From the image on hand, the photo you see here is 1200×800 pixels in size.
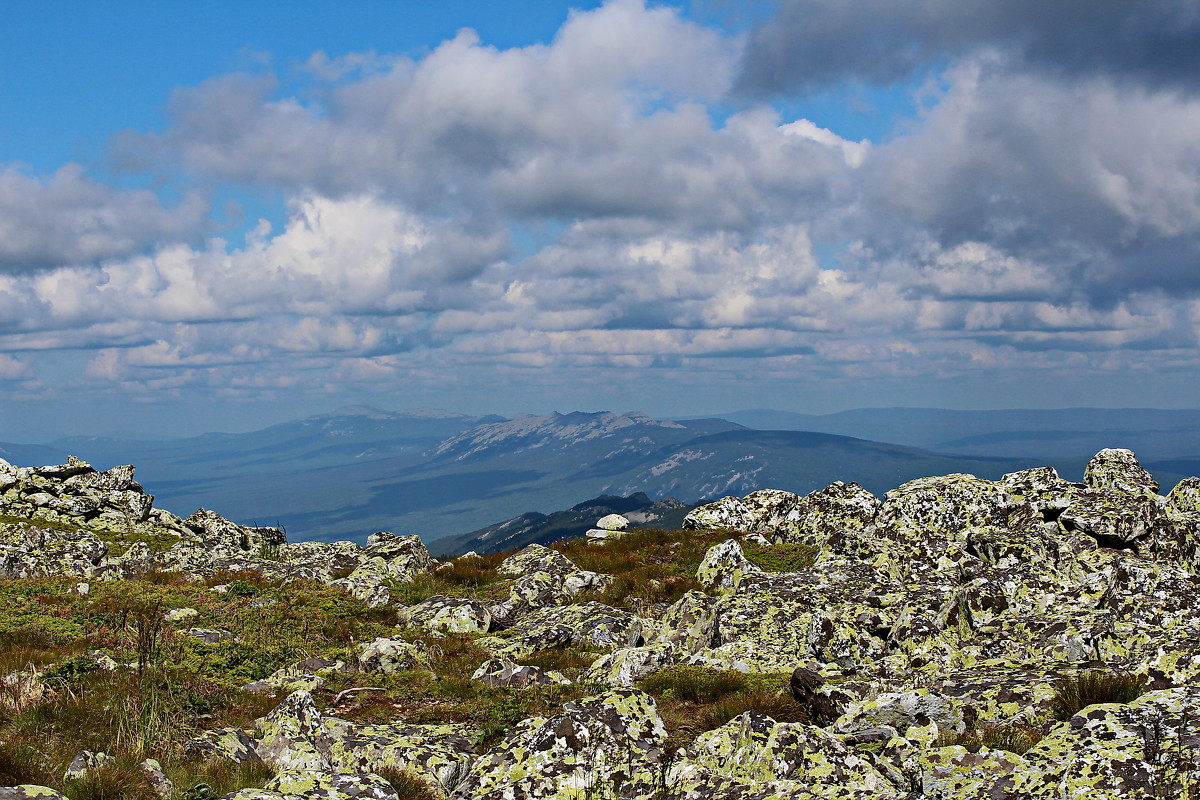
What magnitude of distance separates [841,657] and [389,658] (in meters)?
9.41

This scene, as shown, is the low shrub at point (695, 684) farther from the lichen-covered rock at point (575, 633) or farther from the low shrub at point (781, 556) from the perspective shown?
the low shrub at point (781, 556)

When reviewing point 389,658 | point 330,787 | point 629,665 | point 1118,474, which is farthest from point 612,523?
point 330,787

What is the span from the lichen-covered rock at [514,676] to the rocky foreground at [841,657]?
62mm

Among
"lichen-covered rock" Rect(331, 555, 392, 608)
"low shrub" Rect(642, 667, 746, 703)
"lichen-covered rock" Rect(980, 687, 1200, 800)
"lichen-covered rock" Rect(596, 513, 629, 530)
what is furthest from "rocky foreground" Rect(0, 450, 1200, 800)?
"lichen-covered rock" Rect(596, 513, 629, 530)

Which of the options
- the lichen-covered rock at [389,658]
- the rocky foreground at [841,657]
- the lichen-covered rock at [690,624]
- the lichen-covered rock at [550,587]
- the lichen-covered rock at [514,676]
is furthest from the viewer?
the lichen-covered rock at [550,587]

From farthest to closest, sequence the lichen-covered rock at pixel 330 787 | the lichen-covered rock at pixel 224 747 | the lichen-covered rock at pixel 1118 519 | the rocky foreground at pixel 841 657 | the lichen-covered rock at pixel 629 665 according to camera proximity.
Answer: the lichen-covered rock at pixel 1118 519 → the lichen-covered rock at pixel 629 665 → the lichen-covered rock at pixel 224 747 → the lichen-covered rock at pixel 330 787 → the rocky foreground at pixel 841 657

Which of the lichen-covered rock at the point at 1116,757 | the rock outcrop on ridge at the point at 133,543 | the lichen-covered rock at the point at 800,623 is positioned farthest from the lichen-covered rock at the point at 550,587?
the lichen-covered rock at the point at 1116,757

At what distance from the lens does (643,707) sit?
35.4 ft

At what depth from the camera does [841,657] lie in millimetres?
15266

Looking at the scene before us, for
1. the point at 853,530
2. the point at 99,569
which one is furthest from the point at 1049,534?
the point at 99,569

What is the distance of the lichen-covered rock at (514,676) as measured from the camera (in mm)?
15156

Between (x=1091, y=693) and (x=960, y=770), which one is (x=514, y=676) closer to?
(x=960, y=770)

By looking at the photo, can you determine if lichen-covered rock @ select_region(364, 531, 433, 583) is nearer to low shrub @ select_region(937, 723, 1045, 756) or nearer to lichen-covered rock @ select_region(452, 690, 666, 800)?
lichen-covered rock @ select_region(452, 690, 666, 800)

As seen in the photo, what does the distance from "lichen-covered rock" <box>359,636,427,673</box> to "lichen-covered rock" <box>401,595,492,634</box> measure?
4078 mm
